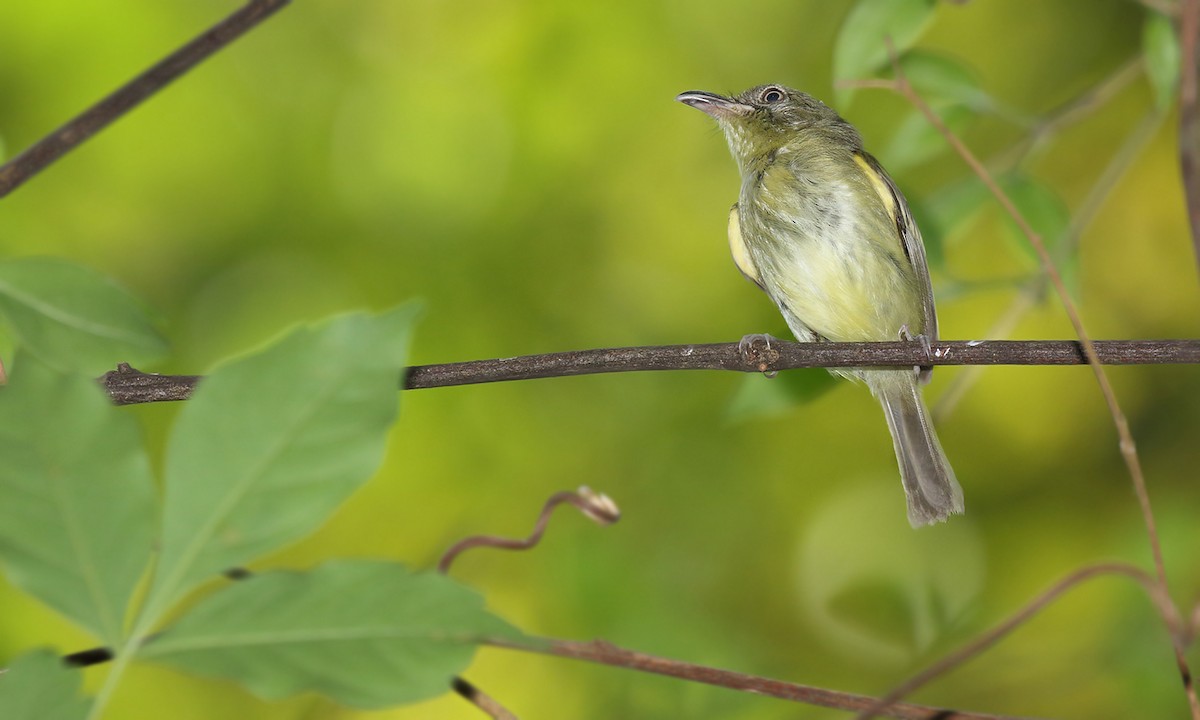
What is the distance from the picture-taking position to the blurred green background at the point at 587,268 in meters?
3.50

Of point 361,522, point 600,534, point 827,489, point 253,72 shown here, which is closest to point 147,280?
point 253,72

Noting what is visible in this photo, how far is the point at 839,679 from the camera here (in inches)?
129

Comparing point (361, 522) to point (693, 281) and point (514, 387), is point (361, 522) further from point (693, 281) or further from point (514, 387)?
point (693, 281)

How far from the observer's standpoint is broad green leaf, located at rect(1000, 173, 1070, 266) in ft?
7.29

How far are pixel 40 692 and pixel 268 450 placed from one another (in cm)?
18

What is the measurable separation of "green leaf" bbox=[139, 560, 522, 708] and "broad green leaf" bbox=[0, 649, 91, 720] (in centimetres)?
4

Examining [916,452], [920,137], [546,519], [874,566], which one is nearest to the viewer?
[546,519]

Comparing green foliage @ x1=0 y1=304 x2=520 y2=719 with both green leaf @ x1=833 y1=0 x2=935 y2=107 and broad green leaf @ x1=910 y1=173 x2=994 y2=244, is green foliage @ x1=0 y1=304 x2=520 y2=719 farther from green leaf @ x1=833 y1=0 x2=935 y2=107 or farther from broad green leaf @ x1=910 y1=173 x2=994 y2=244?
broad green leaf @ x1=910 y1=173 x2=994 y2=244

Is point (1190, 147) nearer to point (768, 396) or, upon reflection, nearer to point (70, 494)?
point (70, 494)

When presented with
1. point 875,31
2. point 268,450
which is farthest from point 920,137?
point 268,450

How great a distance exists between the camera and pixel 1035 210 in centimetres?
224

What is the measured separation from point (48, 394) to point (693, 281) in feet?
11.7

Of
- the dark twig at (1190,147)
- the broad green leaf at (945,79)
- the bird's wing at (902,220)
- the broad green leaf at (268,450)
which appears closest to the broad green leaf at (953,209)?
the broad green leaf at (945,79)

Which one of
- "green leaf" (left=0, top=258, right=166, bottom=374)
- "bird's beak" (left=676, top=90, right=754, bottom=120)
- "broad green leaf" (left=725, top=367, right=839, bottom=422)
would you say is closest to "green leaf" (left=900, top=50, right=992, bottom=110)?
"broad green leaf" (left=725, top=367, right=839, bottom=422)
